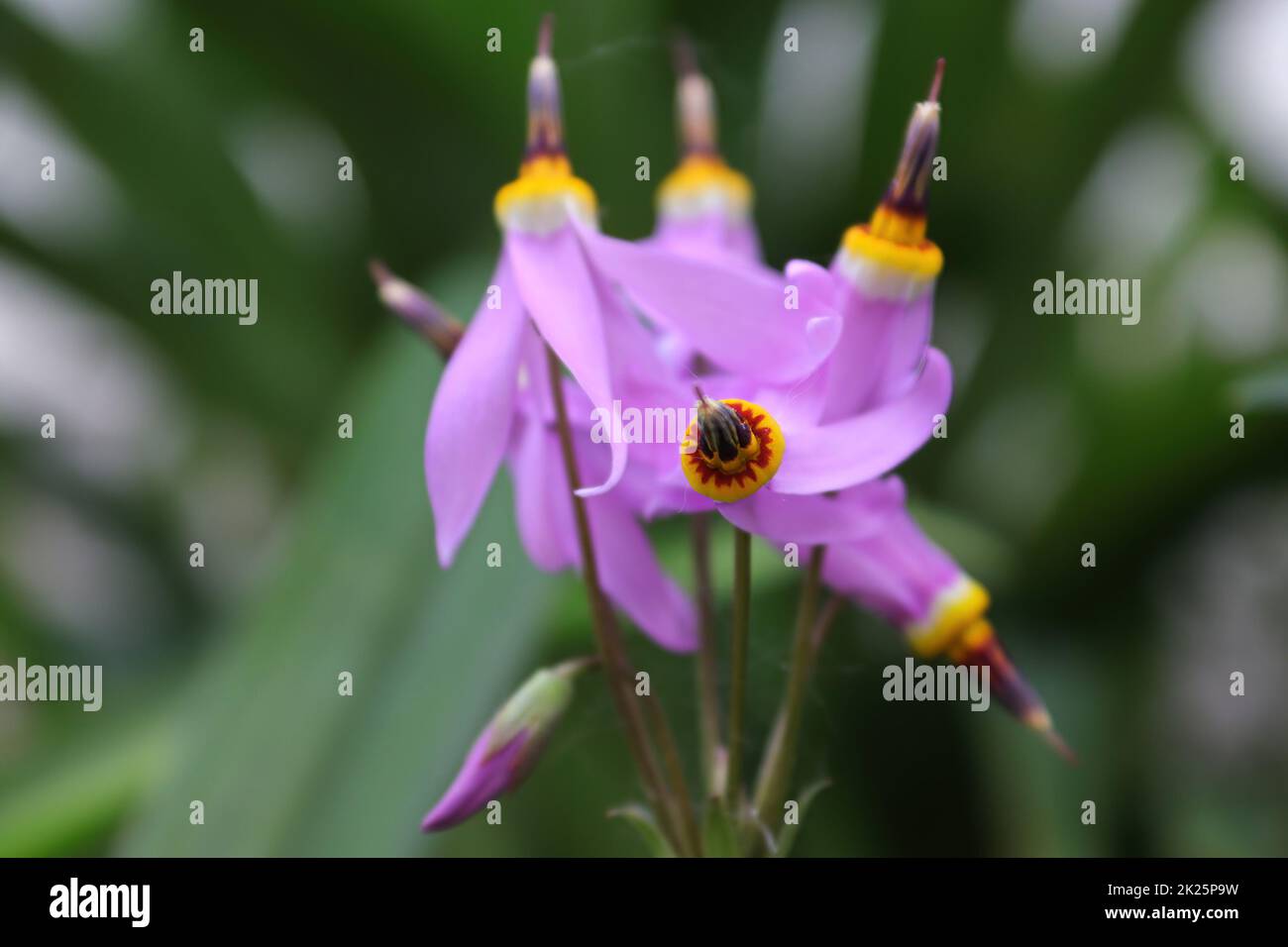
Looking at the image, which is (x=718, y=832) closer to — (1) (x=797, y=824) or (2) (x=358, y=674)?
(1) (x=797, y=824)

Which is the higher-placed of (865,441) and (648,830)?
(865,441)

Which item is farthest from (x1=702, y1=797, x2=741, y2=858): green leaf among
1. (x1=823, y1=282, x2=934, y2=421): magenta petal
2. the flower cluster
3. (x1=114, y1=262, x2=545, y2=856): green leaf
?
(x1=114, y1=262, x2=545, y2=856): green leaf

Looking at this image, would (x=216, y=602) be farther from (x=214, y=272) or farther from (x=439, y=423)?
(x=439, y=423)

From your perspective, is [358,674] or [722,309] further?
[358,674]

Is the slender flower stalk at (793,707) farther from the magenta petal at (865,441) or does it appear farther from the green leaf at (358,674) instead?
the green leaf at (358,674)

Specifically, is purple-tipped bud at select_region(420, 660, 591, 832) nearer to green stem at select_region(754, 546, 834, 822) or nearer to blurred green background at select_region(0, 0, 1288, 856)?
green stem at select_region(754, 546, 834, 822)

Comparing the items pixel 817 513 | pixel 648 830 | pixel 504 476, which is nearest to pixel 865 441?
pixel 817 513
